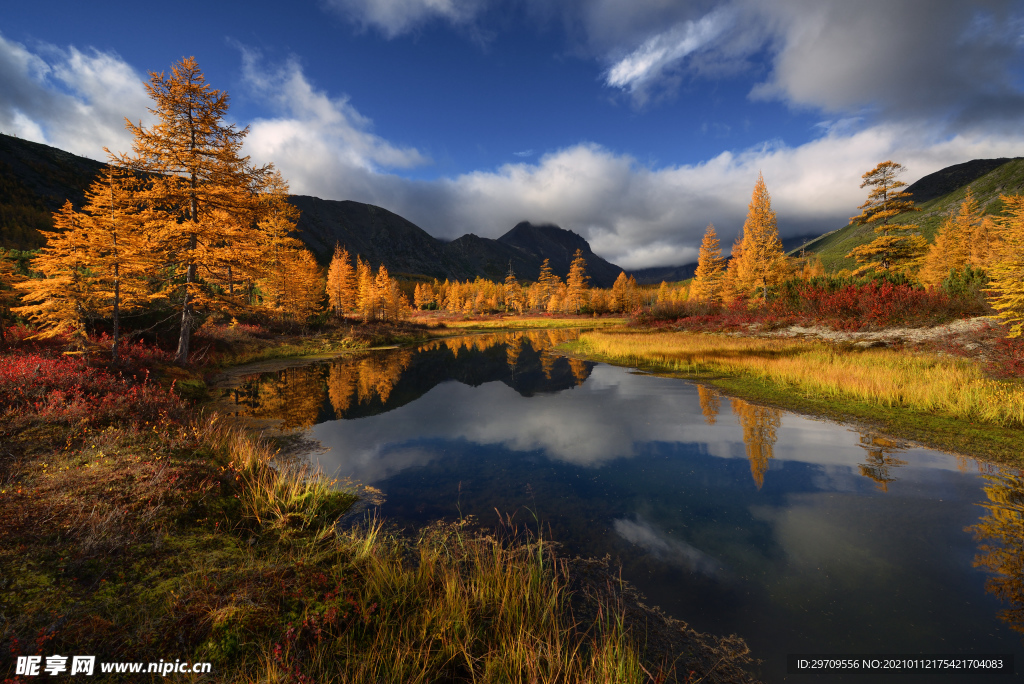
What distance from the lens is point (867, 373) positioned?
1586 centimetres

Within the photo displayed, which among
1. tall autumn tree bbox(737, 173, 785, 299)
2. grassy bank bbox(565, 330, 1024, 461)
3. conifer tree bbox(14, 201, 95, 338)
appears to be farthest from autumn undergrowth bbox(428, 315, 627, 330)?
conifer tree bbox(14, 201, 95, 338)

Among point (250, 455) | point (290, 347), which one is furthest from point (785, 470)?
point (290, 347)

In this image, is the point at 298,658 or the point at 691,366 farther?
the point at 691,366

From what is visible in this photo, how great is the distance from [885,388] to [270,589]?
20352 millimetres

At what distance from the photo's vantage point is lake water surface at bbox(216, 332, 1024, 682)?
15.6ft

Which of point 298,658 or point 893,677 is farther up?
point 298,658

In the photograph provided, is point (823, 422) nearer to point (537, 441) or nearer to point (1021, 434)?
point (1021, 434)

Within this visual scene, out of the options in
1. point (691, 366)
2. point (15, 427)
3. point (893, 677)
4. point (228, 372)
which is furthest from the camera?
point (691, 366)

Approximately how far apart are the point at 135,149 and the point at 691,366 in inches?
1310

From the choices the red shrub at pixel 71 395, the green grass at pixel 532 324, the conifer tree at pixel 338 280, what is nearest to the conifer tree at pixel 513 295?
the green grass at pixel 532 324

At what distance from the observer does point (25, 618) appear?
126 inches

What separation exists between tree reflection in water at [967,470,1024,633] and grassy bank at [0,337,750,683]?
405cm

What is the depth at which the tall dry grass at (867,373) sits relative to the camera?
458 inches

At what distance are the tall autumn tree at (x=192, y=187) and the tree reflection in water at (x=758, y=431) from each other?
24.3 m
